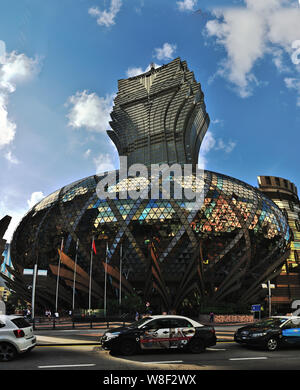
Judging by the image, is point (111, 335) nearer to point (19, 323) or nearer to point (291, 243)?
point (19, 323)

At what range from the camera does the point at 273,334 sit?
13.9 meters

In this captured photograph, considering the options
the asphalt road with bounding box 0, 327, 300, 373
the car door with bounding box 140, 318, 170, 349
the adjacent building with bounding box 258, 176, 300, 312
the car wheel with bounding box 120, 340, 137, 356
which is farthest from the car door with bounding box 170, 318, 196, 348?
the adjacent building with bounding box 258, 176, 300, 312

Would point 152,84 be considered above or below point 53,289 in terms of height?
above

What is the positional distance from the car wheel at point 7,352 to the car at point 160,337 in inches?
124

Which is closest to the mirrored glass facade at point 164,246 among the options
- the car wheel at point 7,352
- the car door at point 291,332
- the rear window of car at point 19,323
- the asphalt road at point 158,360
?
the car door at point 291,332

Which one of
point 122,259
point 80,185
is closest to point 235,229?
point 122,259

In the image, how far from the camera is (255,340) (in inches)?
547

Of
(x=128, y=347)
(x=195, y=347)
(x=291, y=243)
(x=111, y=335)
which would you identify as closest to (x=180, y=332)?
(x=195, y=347)

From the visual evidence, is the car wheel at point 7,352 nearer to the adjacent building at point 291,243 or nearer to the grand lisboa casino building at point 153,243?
the grand lisboa casino building at point 153,243

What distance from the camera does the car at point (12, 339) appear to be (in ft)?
35.9

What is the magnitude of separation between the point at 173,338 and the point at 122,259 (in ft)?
123

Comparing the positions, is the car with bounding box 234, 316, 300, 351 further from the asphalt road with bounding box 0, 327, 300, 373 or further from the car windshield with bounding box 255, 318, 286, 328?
the asphalt road with bounding box 0, 327, 300, 373

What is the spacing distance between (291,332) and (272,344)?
42.8 inches

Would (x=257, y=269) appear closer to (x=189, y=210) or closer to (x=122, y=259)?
(x=189, y=210)
